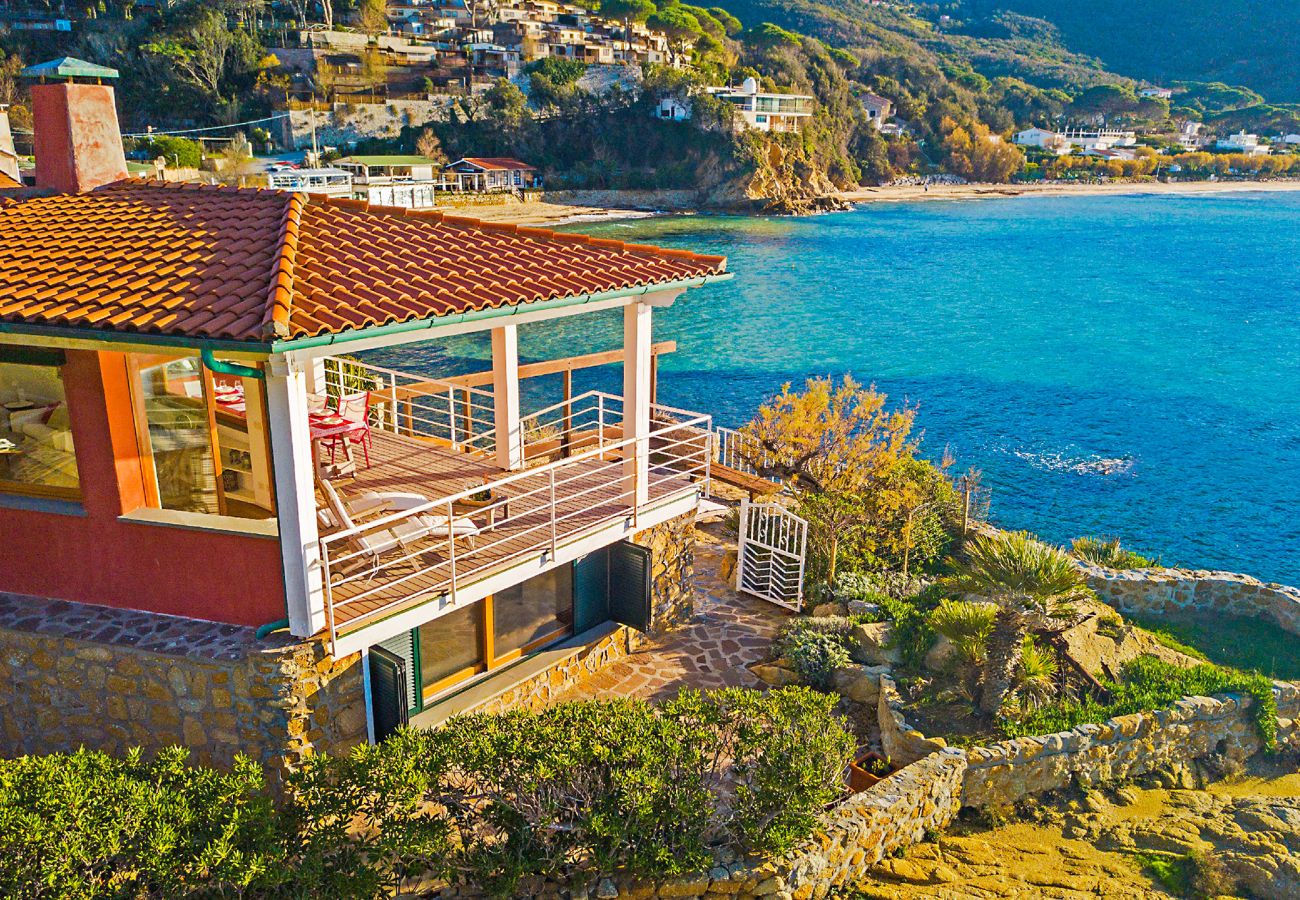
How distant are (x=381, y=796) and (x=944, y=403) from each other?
3260 centimetres

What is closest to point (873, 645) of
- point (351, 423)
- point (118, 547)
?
point (351, 423)

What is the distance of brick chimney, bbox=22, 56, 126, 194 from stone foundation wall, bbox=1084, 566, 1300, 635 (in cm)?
1462

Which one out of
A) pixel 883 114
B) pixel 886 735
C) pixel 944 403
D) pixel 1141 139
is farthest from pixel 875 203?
pixel 886 735

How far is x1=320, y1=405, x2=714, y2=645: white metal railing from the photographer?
8312mm

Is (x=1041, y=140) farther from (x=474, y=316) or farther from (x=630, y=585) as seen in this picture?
(x=474, y=316)

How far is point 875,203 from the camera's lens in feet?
403

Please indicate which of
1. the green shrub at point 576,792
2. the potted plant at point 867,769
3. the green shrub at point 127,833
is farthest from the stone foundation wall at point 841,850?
the green shrub at point 127,833

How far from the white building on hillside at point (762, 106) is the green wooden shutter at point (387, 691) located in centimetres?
11177

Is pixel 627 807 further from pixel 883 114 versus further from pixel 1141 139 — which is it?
pixel 1141 139

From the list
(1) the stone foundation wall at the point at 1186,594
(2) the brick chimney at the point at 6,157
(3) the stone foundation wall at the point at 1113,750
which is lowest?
(1) the stone foundation wall at the point at 1186,594

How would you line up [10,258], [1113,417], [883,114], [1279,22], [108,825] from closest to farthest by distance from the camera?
[108,825], [10,258], [1113,417], [883,114], [1279,22]

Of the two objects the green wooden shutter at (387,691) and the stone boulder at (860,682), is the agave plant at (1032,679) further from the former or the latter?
the green wooden shutter at (387,691)

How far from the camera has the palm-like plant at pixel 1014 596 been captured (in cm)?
1012

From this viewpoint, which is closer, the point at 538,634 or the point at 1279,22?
the point at 538,634
